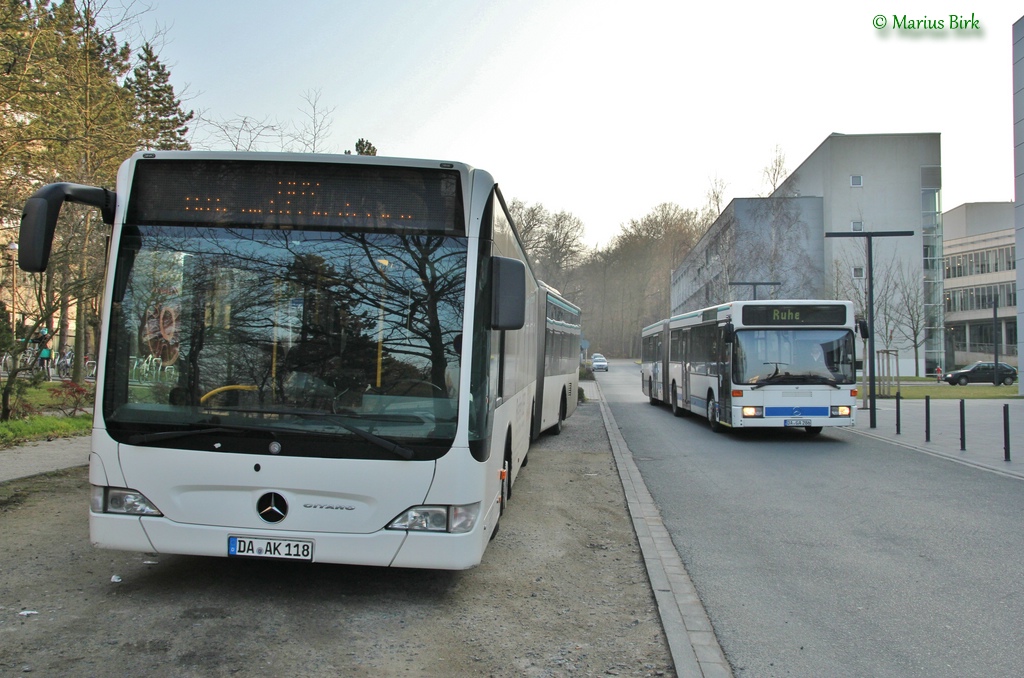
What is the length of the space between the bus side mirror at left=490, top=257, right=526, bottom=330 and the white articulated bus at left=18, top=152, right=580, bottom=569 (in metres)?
0.01

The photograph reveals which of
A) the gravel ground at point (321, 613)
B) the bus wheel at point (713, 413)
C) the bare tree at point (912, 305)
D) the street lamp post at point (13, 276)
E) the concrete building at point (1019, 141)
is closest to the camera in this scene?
the gravel ground at point (321, 613)

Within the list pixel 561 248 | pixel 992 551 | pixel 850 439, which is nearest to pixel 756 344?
pixel 850 439

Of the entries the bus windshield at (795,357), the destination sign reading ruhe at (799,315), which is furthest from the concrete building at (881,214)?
the bus windshield at (795,357)

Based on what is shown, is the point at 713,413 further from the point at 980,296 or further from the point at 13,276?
the point at 980,296

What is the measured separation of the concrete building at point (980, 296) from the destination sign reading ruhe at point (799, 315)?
69.3 metres

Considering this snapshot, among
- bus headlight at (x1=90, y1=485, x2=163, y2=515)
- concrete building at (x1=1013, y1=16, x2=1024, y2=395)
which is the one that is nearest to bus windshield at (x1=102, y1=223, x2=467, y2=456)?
bus headlight at (x1=90, y1=485, x2=163, y2=515)

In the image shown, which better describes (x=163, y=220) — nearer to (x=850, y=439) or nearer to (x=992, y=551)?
(x=992, y=551)

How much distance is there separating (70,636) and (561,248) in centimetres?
5181

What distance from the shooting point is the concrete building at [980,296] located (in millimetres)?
78375

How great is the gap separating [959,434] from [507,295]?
1618 cm

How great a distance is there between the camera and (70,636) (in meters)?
4.56

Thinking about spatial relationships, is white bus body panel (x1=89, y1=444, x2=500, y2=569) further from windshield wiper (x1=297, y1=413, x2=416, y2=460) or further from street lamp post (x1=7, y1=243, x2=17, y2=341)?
street lamp post (x1=7, y1=243, x2=17, y2=341)

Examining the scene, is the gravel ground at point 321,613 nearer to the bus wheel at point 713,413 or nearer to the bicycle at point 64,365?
the bus wheel at point 713,413

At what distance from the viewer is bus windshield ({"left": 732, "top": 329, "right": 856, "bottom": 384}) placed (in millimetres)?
15438
